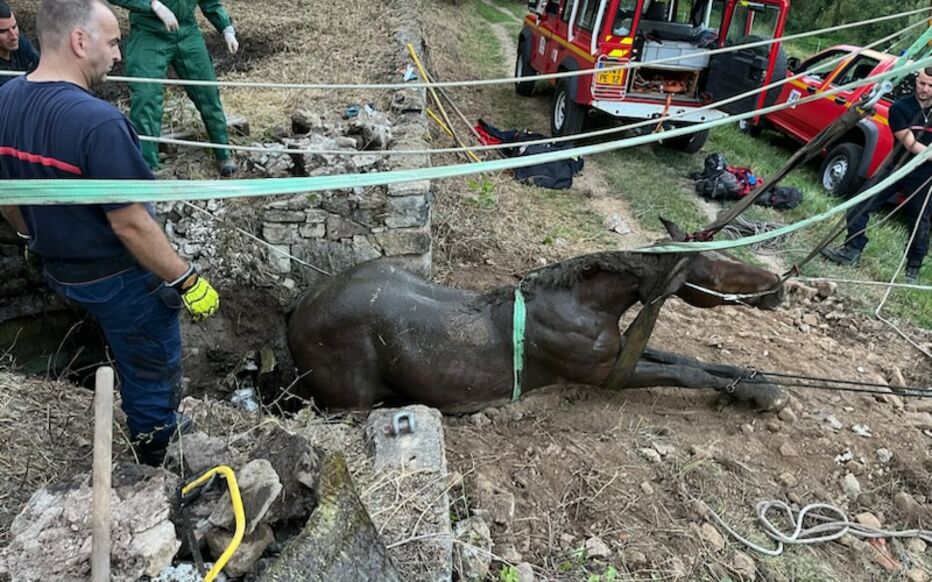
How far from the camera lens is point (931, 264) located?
21.4 ft

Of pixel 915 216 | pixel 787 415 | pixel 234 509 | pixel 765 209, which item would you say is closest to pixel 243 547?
pixel 234 509

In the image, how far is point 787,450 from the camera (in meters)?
3.54

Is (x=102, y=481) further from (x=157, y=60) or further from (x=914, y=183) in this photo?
(x=914, y=183)

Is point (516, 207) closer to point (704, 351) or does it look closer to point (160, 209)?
point (704, 351)

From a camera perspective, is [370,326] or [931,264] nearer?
[370,326]

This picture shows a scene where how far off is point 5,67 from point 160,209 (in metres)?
1.42

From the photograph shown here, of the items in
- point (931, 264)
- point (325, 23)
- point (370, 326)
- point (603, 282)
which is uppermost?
point (325, 23)

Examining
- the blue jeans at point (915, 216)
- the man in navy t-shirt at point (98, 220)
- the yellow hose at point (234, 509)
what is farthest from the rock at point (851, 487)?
the man in navy t-shirt at point (98, 220)

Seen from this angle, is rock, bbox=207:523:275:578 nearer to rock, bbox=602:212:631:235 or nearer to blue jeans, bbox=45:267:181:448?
blue jeans, bbox=45:267:181:448

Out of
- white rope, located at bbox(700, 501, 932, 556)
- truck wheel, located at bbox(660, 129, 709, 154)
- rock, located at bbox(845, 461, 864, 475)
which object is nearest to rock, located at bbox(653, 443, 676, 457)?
white rope, located at bbox(700, 501, 932, 556)

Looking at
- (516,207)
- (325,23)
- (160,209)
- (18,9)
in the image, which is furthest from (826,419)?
(18,9)

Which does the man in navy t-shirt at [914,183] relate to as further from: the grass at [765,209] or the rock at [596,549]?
the rock at [596,549]

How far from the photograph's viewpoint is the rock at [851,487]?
333cm

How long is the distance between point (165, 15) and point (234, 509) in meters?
3.74
